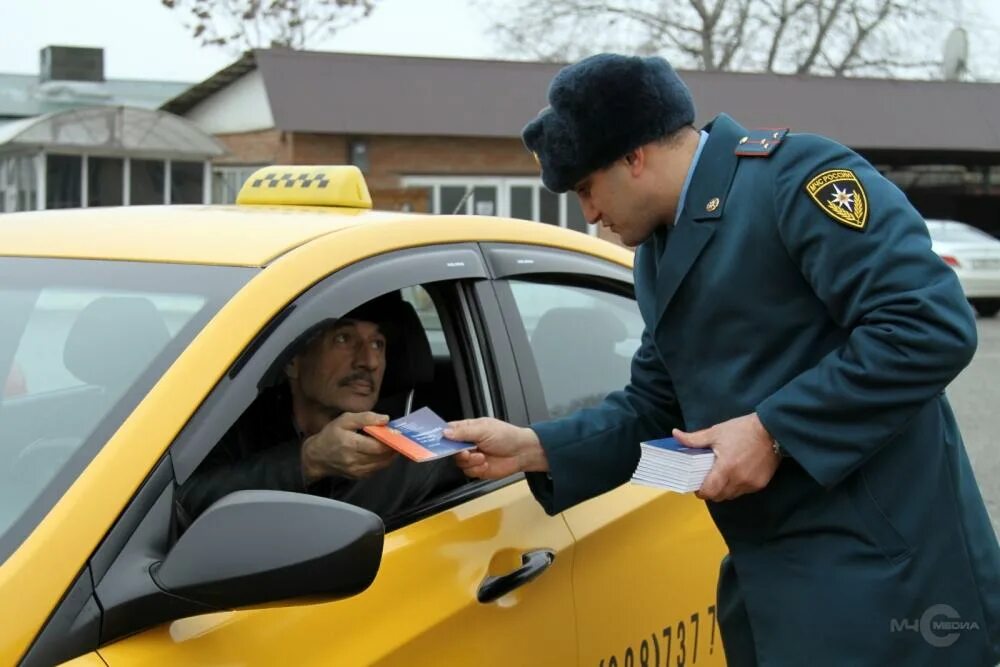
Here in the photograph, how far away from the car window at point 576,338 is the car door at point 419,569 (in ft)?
0.68

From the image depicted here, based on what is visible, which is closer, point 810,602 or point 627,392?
point 810,602

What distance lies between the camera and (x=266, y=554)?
1.63 m

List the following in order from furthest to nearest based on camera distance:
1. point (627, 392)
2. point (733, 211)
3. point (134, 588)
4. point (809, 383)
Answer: point (627, 392) → point (733, 211) → point (809, 383) → point (134, 588)

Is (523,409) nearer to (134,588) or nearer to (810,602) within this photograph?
(810,602)

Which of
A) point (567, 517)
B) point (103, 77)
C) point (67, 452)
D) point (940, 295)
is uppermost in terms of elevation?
point (940, 295)

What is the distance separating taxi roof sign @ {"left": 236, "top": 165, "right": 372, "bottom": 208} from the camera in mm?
2760

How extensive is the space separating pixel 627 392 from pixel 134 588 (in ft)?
3.76

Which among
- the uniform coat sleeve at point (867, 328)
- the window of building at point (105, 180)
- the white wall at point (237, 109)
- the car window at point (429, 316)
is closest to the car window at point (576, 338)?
the car window at point (429, 316)

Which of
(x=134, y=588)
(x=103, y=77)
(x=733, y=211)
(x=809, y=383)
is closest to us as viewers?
(x=134, y=588)

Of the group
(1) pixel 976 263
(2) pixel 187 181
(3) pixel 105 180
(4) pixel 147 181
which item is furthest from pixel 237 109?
(1) pixel 976 263

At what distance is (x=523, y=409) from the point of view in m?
2.62

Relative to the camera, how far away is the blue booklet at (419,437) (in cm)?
202

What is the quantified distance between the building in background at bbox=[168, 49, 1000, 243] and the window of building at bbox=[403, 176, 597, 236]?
0.02 m

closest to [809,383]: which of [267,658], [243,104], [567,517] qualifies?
[567,517]
